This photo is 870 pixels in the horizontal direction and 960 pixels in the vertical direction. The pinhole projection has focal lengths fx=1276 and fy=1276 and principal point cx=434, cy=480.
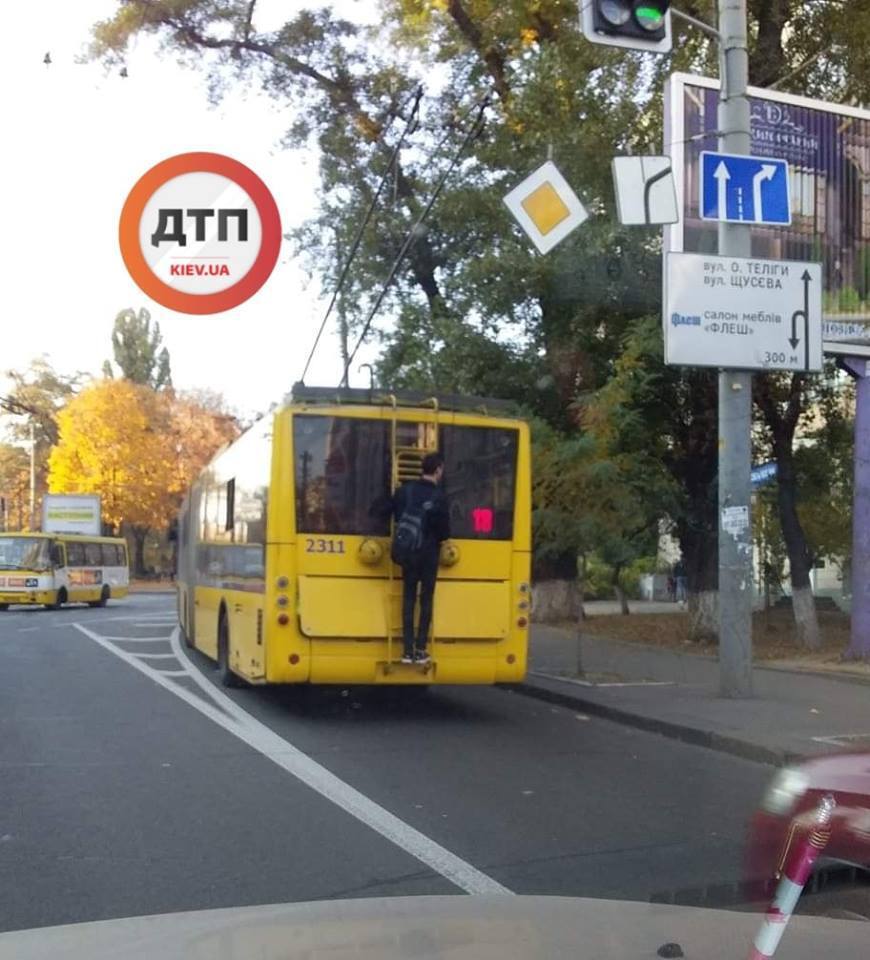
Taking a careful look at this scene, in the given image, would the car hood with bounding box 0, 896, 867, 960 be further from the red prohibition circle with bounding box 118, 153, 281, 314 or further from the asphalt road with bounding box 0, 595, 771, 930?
the red prohibition circle with bounding box 118, 153, 281, 314

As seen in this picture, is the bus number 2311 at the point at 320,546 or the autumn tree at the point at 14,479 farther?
the autumn tree at the point at 14,479

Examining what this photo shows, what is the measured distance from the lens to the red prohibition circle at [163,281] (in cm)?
1045

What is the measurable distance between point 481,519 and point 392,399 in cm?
148

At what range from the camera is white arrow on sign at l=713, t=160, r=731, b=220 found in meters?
12.9

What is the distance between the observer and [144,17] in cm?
2322

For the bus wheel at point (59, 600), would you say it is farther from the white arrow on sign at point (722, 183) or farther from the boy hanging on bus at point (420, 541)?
the white arrow on sign at point (722, 183)

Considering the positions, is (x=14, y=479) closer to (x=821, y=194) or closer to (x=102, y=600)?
(x=102, y=600)

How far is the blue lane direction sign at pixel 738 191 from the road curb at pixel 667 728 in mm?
Result: 5066

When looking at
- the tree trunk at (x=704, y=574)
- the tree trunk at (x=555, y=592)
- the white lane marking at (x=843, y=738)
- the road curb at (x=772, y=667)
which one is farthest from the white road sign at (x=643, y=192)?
the tree trunk at (x=555, y=592)

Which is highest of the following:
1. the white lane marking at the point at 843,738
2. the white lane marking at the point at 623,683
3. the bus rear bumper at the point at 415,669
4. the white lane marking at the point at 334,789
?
the bus rear bumper at the point at 415,669

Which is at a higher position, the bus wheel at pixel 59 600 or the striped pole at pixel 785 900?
the striped pole at pixel 785 900

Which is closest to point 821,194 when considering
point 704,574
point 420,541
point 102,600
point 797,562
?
point 797,562

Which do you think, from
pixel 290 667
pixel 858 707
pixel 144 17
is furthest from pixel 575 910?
pixel 144 17

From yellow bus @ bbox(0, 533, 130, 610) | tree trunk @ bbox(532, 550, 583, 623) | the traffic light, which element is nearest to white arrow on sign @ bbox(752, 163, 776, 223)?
the traffic light
